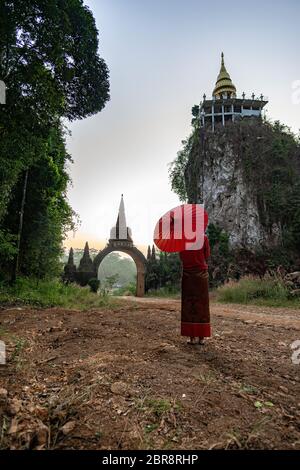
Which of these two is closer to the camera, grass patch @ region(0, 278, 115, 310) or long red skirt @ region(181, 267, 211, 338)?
long red skirt @ region(181, 267, 211, 338)

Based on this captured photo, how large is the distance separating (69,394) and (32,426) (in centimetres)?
45

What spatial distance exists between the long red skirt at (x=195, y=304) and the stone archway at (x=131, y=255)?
745 inches

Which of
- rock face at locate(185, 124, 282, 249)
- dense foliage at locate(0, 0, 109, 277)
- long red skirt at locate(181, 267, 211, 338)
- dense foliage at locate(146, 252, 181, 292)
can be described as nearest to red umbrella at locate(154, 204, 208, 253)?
long red skirt at locate(181, 267, 211, 338)

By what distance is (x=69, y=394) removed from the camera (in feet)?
6.75

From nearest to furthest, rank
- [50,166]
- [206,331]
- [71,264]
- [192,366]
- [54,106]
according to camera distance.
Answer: [192,366]
[206,331]
[54,106]
[50,166]
[71,264]

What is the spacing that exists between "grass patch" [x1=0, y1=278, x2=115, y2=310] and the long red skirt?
4597mm

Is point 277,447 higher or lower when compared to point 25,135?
lower

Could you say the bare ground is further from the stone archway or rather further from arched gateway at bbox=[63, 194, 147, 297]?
the stone archway

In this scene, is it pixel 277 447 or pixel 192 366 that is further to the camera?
pixel 192 366

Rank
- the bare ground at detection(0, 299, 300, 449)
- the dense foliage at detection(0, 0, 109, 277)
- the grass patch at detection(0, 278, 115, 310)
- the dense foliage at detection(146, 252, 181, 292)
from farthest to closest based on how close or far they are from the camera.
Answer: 1. the dense foliage at detection(146, 252, 181, 292)
2. the grass patch at detection(0, 278, 115, 310)
3. the dense foliage at detection(0, 0, 109, 277)
4. the bare ground at detection(0, 299, 300, 449)

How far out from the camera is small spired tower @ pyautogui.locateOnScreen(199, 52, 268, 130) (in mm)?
26797

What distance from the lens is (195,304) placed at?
383cm
